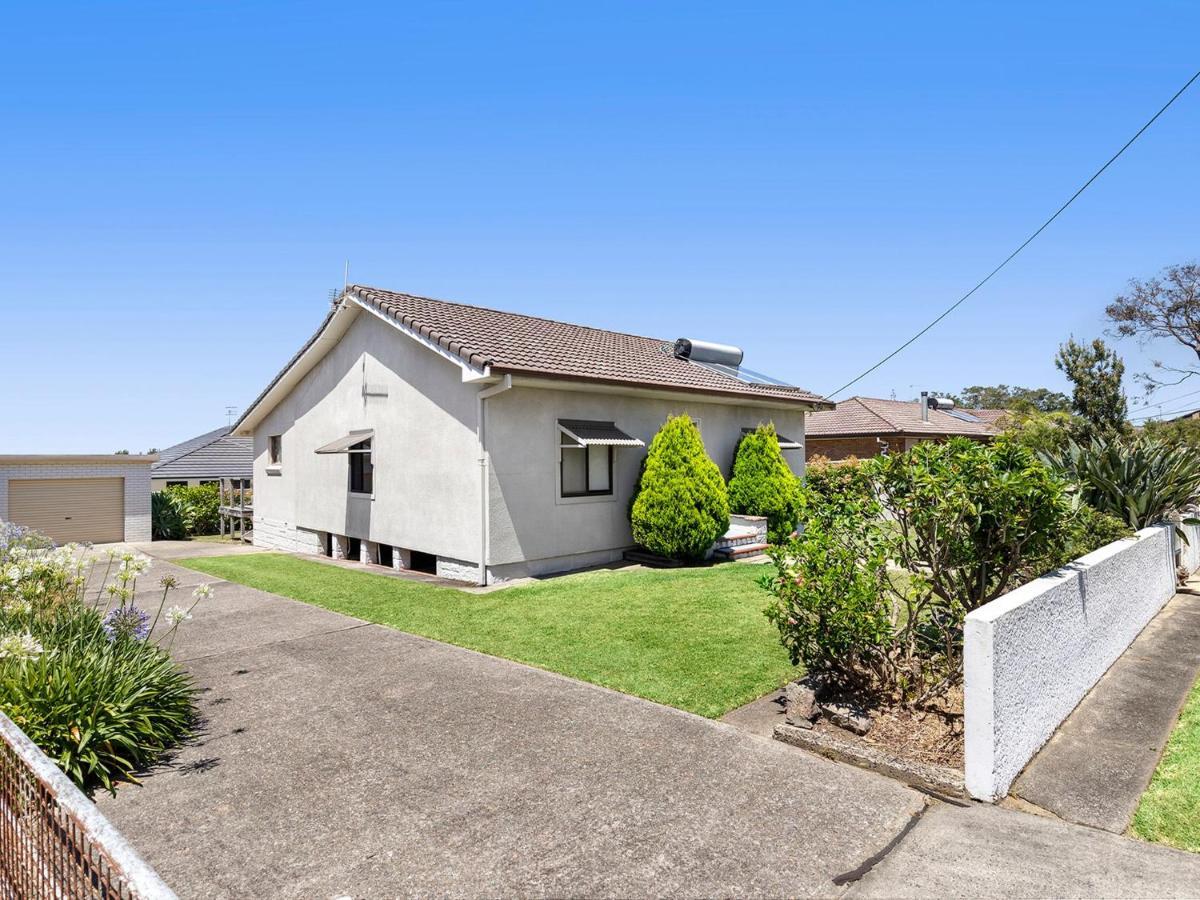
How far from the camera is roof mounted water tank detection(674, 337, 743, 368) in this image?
19953mm

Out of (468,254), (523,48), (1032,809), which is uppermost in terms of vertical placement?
(523,48)

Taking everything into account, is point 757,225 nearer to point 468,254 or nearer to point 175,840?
point 468,254

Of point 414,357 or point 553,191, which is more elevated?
point 553,191

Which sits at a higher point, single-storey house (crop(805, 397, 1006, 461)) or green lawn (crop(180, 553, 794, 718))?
single-storey house (crop(805, 397, 1006, 461))

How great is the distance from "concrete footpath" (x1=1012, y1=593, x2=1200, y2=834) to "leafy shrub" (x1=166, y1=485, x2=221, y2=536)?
2966 cm

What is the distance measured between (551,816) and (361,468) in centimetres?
1381

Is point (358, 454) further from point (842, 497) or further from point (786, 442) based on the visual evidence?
point (842, 497)

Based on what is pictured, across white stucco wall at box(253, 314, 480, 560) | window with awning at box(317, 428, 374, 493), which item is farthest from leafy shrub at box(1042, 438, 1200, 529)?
window with awning at box(317, 428, 374, 493)

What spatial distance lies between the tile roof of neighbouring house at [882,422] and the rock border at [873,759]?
31.1 m

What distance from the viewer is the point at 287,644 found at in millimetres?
8844

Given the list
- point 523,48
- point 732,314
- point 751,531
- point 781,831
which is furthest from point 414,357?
point 732,314

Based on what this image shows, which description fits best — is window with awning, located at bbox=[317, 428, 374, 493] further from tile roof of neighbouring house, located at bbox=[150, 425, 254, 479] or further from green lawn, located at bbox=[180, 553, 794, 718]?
tile roof of neighbouring house, located at bbox=[150, 425, 254, 479]

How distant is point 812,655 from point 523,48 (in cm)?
1230

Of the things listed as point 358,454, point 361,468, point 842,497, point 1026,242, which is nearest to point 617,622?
point 842,497
